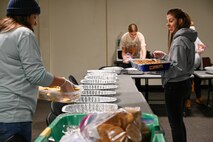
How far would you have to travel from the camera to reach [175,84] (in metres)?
2.68

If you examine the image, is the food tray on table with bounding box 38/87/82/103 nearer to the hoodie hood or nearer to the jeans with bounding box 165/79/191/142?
the jeans with bounding box 165/79/191/142

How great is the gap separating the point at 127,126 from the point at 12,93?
808mm

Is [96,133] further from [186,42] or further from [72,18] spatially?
[72,18]

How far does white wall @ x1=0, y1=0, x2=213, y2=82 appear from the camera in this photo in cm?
650

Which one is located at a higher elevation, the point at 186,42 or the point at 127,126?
the point at 186,42

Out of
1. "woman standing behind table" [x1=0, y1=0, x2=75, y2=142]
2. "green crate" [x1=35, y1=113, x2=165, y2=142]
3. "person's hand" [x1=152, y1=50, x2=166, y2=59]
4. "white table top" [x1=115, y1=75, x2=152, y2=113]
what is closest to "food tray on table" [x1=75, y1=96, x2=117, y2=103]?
"white table top" [x1=115, y1=75, x2=152, y2=113]

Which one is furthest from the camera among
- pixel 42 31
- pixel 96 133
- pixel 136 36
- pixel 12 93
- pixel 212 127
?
pixel 42 31

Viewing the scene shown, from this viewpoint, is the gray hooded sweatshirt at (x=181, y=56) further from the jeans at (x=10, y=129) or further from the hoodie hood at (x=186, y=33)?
the jeans at (x=10, y=129)

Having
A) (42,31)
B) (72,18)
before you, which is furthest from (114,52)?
(42,31)

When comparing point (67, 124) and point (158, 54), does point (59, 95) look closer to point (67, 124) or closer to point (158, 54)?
point (67, 124)

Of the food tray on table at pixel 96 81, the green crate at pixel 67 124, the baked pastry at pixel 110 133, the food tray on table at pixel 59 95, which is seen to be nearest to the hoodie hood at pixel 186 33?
the food tray on table at pixel 96 81

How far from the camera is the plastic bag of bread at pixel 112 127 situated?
979mm

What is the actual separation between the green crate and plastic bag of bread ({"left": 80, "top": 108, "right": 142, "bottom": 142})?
0.09 meters

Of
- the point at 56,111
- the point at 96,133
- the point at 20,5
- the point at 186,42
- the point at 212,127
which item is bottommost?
the point at 212,127
